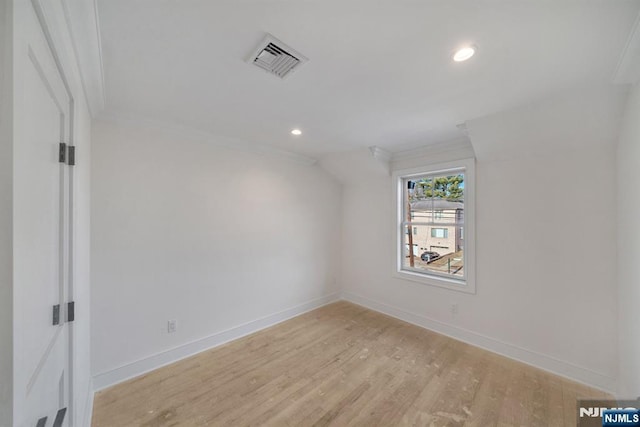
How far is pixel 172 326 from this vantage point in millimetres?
2459

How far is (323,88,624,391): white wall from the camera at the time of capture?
2119 mm

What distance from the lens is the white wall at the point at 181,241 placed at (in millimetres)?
2123

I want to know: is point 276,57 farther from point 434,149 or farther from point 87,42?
point 434,149

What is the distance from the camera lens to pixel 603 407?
189 cm

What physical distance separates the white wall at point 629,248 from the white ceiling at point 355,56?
447mm

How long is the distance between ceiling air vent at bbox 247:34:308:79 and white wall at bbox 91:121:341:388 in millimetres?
1526

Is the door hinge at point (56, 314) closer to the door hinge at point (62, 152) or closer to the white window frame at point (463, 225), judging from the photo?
the door hinge at point (62, 152)

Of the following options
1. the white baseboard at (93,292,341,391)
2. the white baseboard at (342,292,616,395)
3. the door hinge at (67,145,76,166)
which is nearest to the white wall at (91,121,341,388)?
the white baseboard at (93,292,341,391)

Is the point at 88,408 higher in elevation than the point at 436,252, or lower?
lower

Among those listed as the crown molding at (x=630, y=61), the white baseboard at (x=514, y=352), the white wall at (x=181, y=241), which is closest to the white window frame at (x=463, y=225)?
the white baseboard at (x=514, y=352)

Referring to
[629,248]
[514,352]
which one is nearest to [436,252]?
[514,352]

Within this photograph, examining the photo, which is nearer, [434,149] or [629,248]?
[629,248]

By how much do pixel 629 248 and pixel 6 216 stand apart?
3246 millimetres

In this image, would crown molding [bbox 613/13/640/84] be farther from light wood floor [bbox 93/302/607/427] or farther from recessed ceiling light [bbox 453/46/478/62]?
light wood floor [bbox 93/302/607/427]
